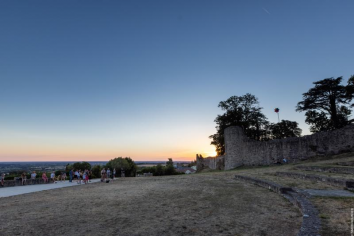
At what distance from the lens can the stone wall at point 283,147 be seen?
862 inches

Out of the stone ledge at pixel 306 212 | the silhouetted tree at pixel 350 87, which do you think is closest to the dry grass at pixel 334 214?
the stone ledge at pixel 306 212

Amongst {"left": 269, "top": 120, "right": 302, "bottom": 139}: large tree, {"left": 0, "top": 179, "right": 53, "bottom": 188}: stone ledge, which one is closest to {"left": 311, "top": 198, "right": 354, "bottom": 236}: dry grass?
{"left": 0, "top": 179, "right": 53, "bottom": 188}: stone ledge

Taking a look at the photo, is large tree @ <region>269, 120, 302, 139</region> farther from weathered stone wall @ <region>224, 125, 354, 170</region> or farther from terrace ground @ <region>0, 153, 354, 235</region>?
terrace ground @ <region>0, 153, 354, 235</region>

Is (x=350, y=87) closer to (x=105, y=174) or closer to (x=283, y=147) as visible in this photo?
(x=283, y=147)

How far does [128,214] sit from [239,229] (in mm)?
2941

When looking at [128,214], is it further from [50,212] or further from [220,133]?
[220,133]

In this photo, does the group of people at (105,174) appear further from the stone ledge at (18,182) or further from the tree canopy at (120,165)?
the tree canopy at (120,165)

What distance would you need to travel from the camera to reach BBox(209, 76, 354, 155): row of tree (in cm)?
3303

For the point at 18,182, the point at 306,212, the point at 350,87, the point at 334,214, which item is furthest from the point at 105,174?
the point at 350,87

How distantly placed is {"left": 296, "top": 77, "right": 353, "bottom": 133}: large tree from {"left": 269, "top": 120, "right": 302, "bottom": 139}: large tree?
1023cm

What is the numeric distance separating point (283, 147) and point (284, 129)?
931 inches

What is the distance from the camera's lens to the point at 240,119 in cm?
4222

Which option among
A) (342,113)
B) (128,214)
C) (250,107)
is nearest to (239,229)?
(128,214)

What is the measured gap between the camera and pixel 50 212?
6.76 meters
